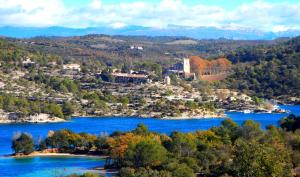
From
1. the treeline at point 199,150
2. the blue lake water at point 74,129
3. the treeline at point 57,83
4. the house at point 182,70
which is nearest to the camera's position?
the treeline at point 199,150

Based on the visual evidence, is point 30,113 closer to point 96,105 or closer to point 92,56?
point 96,105

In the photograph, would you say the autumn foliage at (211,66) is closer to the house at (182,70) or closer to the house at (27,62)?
the house at (182,70)

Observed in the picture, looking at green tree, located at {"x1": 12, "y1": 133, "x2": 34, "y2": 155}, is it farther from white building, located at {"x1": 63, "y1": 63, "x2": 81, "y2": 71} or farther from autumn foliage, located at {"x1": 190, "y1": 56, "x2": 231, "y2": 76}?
autumn foliage, located at {"x1": 190, "y1": 56, "x2": 231, "y2": 76}

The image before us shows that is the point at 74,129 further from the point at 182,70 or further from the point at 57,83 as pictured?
the point at 182,70

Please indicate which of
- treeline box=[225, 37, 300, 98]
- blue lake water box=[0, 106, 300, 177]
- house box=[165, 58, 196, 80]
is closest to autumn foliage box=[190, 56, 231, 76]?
house box=[165, 58, 196, 80]

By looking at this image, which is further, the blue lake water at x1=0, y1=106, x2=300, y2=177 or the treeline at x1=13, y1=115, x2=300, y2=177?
the blue lake water at x1=0, y1=106, x2=300, y2=177

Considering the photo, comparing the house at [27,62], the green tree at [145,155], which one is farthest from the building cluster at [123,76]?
the green tree at [145,155]
